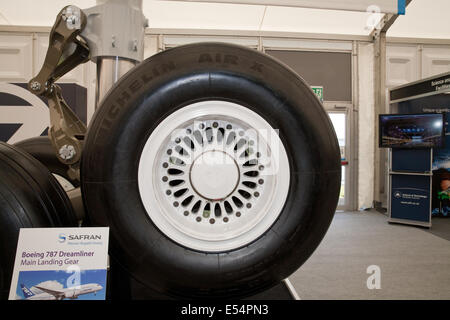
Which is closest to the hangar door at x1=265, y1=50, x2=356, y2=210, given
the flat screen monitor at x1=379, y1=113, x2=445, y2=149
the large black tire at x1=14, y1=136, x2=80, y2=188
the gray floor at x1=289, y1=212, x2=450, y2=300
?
the flat screen monitor at x1=379, y1=113, x2=445, y2=149

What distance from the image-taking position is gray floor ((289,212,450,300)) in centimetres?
185

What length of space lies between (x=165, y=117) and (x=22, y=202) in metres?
0.51

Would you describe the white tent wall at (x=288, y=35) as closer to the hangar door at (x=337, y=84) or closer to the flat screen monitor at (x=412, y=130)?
the hangar door at (x=337, y=84)

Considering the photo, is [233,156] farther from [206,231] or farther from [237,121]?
[206,231]

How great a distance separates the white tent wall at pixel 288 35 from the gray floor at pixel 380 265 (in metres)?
1.90

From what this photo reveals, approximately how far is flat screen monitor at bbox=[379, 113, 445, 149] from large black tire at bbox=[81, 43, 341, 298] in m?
3.90

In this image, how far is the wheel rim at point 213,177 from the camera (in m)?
0.87

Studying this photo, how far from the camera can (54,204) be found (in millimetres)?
915

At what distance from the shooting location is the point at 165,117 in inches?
34.4

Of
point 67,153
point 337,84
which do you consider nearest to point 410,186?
point 337,84

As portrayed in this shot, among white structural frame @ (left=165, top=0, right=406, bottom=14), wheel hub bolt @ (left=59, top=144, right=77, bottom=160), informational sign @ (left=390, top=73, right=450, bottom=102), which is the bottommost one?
wheel hub bolt @ (left=59, top=144, right=77, bottom=160)

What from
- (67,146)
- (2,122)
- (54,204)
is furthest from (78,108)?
(54,204)

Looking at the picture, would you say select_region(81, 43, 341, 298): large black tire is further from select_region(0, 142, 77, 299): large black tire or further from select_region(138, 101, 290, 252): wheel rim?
select_region(0, 142, 77, 299): large black tire
